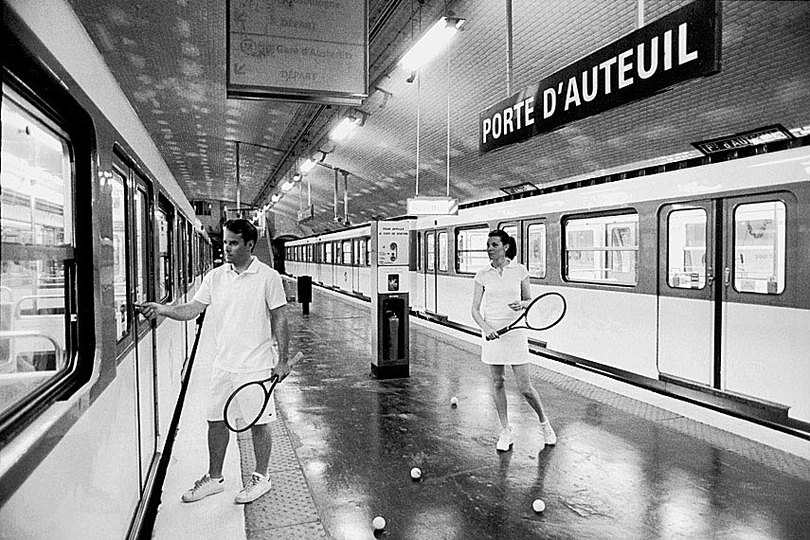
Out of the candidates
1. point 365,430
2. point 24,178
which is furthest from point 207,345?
point 24,178

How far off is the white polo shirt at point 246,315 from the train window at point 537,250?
531 centimetres

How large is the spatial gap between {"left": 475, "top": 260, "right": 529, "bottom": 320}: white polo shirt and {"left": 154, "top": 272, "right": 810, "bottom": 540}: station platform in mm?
1071

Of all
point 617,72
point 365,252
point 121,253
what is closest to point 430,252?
point 365,252

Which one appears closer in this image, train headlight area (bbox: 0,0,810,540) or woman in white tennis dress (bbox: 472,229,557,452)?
train headlight area (bbox: 0,0,810,540)

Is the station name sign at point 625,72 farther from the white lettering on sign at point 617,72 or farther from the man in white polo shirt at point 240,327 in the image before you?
the man in white polo shirt at point 240,327

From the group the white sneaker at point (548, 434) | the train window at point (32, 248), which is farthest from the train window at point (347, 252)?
the train window at point (32, 248)

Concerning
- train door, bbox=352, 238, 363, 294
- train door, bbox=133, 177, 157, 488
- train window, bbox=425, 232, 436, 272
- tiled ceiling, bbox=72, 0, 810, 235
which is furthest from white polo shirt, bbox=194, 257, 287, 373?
train door, bbox=352, 238, 363, 294

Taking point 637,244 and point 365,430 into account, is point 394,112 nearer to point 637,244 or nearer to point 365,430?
point 637,244

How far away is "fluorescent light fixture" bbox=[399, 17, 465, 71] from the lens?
466cm

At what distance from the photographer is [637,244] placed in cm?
650

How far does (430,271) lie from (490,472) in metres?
8.47

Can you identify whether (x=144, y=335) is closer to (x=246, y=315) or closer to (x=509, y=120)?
Answer: (x=246, y=315)

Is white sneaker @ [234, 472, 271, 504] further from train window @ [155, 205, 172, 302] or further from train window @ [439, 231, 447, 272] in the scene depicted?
train window @ [439, 231, 447, 272]

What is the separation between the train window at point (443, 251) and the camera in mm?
11836
